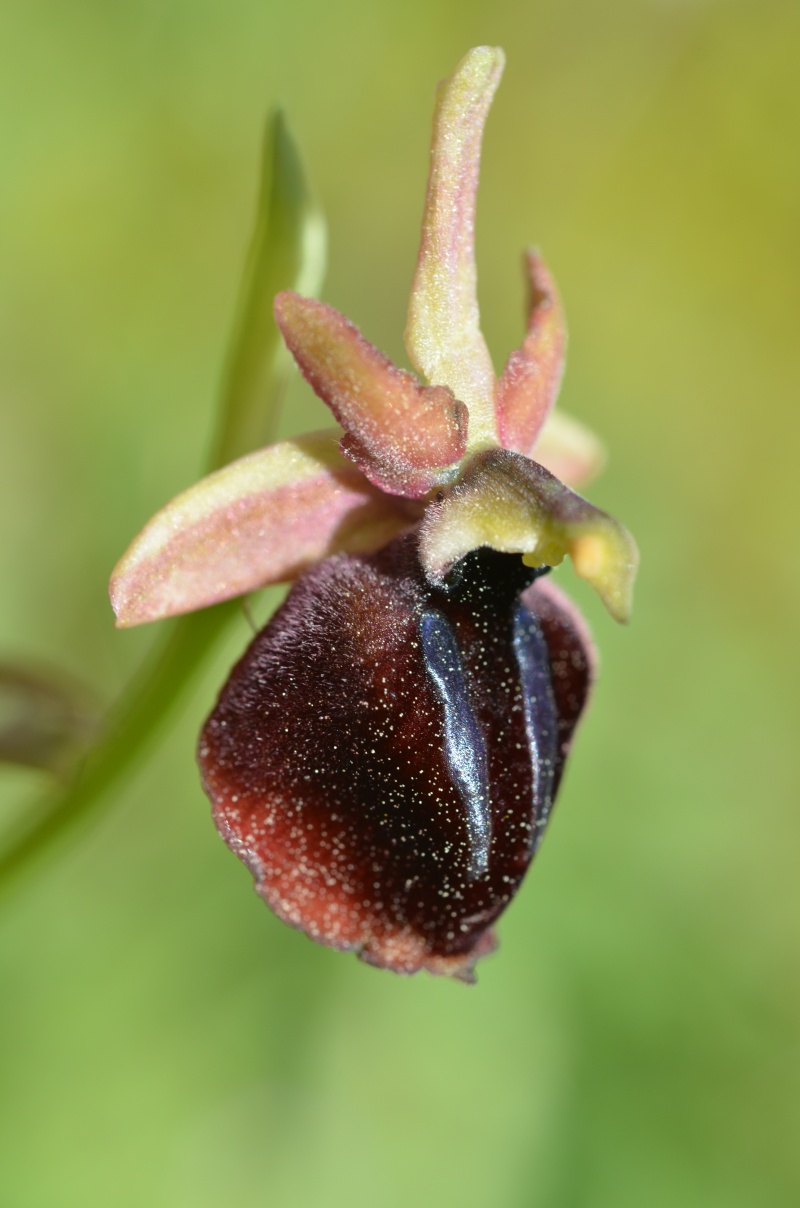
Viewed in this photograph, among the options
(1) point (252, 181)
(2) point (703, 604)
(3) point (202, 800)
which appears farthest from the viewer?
(1) point (252, 181)

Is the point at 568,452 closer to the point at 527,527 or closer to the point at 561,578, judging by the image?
the point at 527,527

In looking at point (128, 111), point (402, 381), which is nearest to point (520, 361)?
point (402, 381)

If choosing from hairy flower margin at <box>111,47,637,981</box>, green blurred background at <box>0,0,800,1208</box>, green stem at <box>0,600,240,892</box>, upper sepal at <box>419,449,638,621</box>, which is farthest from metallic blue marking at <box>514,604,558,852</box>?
green blurred background at <box>0,0,800,1208</box>

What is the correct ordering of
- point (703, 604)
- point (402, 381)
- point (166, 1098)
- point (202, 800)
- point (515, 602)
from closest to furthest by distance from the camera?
point (402, 381)
point (515, 602)
point (166, 1098)
point (202, 800)
point (703, 604)

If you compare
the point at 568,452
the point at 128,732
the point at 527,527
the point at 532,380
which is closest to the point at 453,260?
the point at 532,380

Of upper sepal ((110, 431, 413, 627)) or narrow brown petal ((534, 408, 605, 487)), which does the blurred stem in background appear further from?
narrow brown petal ((534, 408, 605, 487))

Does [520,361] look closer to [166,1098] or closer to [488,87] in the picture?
[488,87]
